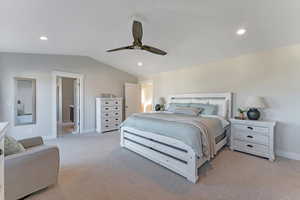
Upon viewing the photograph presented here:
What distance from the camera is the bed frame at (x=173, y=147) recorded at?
241 cm

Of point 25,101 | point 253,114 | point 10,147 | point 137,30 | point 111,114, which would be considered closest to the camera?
point 10,147

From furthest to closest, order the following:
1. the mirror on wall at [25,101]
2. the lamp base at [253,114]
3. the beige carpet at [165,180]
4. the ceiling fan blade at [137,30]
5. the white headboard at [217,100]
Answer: the mirror on wall at [25,101]
the white headboard at [217,100]
the lamp base at [253,114]
the ceiling fan blade at [137,30]
the beige carpet at [165,180]

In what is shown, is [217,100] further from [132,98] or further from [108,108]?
[108,108]

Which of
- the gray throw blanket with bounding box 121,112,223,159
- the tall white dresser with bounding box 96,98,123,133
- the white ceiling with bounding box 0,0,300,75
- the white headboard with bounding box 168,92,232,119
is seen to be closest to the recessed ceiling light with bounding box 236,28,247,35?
the white ceiling with bounding box 0,0,300,75

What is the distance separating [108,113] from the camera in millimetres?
5809

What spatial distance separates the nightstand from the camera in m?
3.08

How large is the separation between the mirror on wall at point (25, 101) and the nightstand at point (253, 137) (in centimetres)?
557

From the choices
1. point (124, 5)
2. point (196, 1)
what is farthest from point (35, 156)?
point (196, 1)

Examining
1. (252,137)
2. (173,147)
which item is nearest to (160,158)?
(173,147)

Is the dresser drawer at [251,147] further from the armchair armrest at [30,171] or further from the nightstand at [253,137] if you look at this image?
the armchair armrest at [30,171]

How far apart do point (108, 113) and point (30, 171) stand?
3894mm

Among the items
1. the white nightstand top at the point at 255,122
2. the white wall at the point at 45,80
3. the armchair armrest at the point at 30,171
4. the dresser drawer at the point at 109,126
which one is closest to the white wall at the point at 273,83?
the white nightstand top at the point at 255,122

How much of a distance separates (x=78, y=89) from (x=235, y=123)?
5085 mm

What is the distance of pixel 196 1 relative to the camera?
2.24 meters
